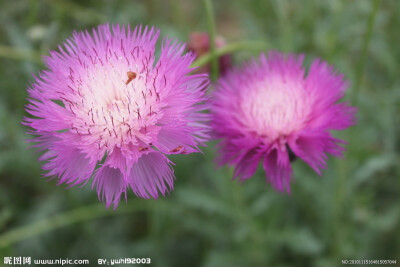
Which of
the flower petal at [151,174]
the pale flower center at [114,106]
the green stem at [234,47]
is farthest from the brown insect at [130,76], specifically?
the green stem at [234,47]

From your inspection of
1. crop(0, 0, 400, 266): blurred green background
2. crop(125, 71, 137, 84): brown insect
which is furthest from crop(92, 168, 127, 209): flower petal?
crop(0, 0, 400, 266): blurred green background

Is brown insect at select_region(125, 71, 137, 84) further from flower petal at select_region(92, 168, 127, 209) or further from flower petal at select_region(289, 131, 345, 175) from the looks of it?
flower petal at select_region(289, 131, 345, 175)

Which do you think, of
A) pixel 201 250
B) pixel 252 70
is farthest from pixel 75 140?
pixel 201 250

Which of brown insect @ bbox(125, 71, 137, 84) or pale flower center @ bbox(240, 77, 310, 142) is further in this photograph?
pale flower center @ bbox(240, 77, 310, 142)

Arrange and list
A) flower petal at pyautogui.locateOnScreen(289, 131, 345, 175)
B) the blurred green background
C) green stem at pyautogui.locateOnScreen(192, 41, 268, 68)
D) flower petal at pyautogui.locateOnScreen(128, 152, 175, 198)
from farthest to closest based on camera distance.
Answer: the blurred green background < green stem at pyautogui.locateOnScreen(192, 41, 268, 68) < flower petal at pyautogui.locateOnScreen(289, 131, 345, 175) < flower petal at pyautogui.locateOnScreen(128, 152, 175, 198)

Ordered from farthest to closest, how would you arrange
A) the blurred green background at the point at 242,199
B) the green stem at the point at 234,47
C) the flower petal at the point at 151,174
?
the blurred green background at the point at 242,199, the green stem at the point at 234,47, the flower petal at the point at 151,174

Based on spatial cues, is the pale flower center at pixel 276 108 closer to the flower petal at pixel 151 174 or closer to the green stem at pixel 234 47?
the green stem at pixel 234 47
